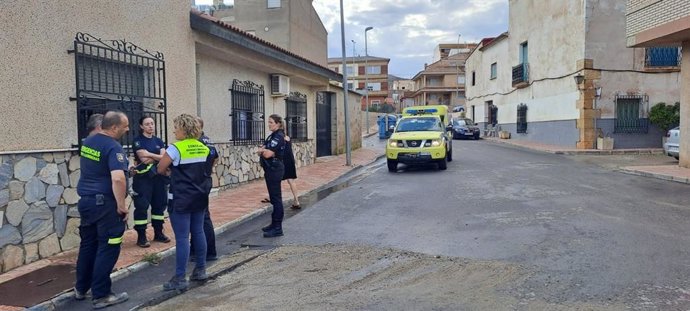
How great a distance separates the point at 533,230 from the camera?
268 inches

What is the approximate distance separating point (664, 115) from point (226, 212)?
20187mm

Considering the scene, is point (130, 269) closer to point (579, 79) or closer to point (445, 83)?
point (579, 79)

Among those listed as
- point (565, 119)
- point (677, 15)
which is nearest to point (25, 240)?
point (677, 15)

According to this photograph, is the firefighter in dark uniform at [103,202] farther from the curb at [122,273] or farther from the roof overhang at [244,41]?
the roof overhang at [244,41]

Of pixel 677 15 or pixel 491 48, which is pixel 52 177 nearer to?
pixel 677 15

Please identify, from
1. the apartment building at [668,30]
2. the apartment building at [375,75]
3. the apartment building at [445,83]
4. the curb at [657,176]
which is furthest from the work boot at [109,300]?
the apartment building at [375,75]

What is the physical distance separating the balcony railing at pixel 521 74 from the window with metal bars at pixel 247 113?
778 inches

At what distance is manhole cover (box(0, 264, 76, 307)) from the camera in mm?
4400

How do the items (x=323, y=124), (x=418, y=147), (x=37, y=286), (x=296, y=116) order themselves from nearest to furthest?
(x=37, y=286) → (x=418, y=147) → (x=296, y=116) → (x=323, y=124)

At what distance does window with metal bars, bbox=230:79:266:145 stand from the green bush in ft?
56.9

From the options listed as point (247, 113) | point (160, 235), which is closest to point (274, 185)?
point (160, 235)

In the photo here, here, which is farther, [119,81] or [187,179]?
[119,81]

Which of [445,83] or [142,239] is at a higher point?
[445,83]

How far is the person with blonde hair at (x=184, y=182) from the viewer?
4801mm
